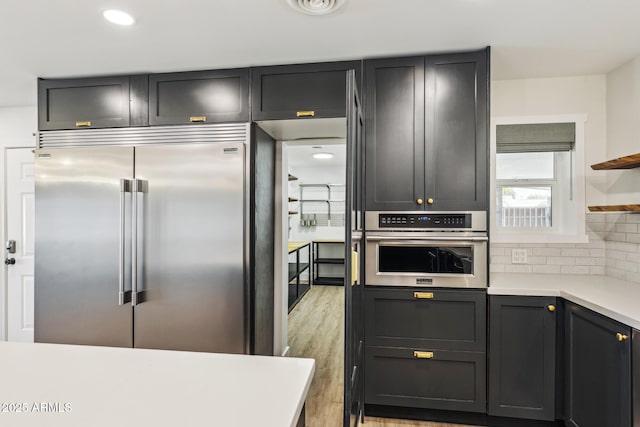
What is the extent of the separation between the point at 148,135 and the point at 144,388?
203 cm

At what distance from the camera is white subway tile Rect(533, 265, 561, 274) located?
259 cm

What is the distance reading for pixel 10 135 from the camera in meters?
3.24

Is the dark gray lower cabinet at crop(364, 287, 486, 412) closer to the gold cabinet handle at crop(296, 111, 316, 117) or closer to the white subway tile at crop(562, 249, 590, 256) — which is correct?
the white subway tile at crop(562, 249, 590, 256)

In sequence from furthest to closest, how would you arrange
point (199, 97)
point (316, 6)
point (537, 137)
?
1. point (537, 137)
2. point (199, 97)
3. point (316, 6)

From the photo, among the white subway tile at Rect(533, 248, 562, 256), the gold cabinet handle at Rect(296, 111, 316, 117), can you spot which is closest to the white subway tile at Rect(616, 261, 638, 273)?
the white subway tile at Rect(533, 248, 562, 256)

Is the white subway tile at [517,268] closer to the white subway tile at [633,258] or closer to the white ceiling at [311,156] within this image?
the white subway tile at [633,258]

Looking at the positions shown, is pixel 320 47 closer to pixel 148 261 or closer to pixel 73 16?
pixel 73 16

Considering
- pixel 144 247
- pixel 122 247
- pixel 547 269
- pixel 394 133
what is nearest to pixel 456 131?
pixel 394 133

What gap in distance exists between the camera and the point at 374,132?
7.50ft

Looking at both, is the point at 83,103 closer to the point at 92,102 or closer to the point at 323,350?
the point at 92,102

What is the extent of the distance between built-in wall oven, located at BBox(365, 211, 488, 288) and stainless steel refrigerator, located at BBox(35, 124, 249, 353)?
2.85ft

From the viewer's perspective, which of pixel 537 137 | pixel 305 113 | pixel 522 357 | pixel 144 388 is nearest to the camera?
pixel 144 388

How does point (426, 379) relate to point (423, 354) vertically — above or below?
below

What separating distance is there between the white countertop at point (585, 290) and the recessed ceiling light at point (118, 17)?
2556mm
